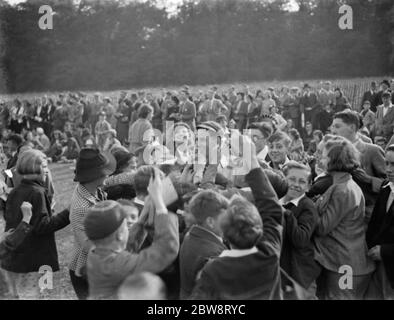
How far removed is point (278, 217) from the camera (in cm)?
225

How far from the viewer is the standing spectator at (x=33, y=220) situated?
3.02m

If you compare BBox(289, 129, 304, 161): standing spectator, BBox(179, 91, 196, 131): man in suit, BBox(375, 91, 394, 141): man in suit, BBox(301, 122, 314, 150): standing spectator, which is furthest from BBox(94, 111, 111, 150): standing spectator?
BBox(375, 91, 394, 141): man in suit

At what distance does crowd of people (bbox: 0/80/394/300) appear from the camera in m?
2.12

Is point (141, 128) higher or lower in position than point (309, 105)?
lower

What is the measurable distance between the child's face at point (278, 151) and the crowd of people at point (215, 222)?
1 centimetres

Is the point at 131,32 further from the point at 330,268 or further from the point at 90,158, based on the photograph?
the point at 330,268

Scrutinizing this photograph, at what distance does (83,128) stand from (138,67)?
8.79 ft

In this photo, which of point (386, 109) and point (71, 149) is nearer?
point (386, 109)

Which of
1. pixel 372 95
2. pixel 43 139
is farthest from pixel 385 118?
pixel 43 139

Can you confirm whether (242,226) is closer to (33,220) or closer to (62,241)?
(33,220)

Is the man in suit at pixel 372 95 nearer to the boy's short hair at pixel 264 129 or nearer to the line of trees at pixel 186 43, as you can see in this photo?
the line of trees at pixel 186 43

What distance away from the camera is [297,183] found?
2.72 metres

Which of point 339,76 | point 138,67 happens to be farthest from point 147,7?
point 339,76

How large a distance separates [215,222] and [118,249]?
0.46 m
